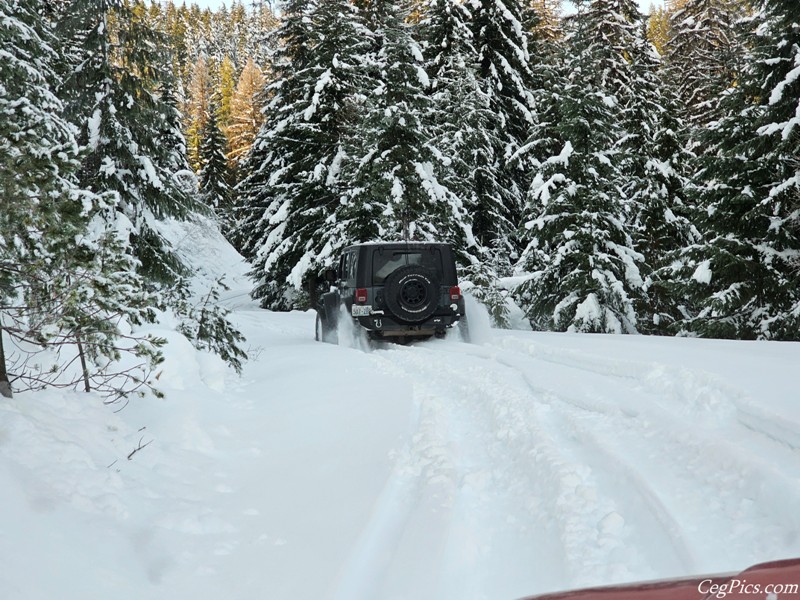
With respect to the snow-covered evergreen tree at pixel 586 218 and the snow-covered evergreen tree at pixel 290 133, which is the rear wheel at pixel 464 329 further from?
the snow-covered evergreen tree at pixel 290 133

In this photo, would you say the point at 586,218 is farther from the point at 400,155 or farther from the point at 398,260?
the point at 400,155

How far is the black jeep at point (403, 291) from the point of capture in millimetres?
11766

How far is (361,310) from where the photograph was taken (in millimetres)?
11922

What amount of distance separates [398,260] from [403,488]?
8.45 m

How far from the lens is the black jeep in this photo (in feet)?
38.6

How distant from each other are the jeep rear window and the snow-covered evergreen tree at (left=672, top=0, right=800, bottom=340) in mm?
5734

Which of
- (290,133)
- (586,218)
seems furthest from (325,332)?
(290,133)

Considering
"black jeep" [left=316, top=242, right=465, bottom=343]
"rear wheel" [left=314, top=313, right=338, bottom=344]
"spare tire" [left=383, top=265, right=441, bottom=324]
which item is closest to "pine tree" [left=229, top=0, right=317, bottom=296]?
"rear wheel" [left=314, top=313, right=338, bottom=344]

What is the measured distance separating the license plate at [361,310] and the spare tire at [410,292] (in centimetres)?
41

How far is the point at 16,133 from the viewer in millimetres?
4387

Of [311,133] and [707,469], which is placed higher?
[311,133]

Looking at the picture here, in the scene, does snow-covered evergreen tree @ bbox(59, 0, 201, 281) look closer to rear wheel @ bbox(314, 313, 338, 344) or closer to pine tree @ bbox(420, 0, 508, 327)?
rear wheel @ bbox(314, 313, 338, 344)

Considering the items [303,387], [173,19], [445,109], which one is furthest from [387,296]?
[173,19]

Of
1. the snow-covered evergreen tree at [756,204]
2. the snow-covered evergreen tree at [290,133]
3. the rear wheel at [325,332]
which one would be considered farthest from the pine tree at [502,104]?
the rear wheel at [325,332]
